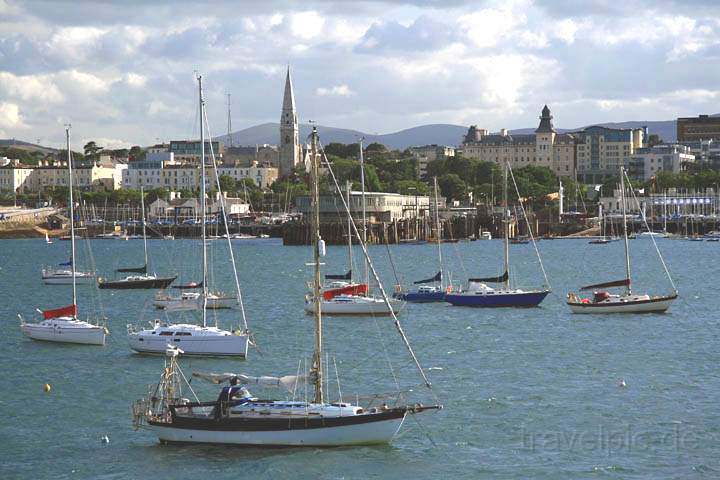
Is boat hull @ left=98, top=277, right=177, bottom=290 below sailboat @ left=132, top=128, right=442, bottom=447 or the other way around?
below

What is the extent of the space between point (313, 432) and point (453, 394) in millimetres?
9357

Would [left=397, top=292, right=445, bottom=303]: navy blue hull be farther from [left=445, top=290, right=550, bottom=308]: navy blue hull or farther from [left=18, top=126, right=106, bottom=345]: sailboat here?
[left=18, top=126, right=106, bottom=345]: sailboat

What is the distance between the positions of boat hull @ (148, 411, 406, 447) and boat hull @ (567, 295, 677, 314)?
31.9 meters

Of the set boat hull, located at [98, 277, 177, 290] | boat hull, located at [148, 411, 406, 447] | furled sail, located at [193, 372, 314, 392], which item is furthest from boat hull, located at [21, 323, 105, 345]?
boat hull, located at [98, 277, 177, 290]

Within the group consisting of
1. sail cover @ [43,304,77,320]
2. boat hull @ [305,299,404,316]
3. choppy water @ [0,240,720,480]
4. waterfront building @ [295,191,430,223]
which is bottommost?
choppy water @ [0,240,720,480]

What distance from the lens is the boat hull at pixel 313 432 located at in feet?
102

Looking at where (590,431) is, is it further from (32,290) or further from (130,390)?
(32,290)

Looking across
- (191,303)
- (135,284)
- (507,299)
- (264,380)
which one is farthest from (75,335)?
(135,284)

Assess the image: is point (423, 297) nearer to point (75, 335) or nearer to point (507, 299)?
point (507, 299)

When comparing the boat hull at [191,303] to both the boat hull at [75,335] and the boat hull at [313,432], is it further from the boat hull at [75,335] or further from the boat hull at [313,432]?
the boat hull at [313,432]

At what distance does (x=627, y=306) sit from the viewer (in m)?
61.6

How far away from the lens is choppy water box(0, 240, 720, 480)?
31.1 m

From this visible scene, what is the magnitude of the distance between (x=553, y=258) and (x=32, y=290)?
59952 mm

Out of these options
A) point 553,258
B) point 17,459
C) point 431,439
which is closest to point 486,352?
point 431,439
